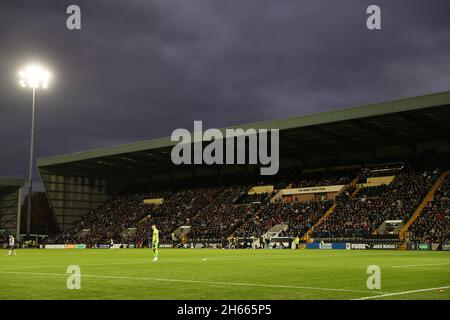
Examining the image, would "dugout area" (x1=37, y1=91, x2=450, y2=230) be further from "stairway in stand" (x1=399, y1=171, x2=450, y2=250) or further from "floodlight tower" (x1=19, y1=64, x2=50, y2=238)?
"floodlight tower" (x1=19, y1=64, x2=50, y2=238)

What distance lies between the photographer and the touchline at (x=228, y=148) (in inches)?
2625

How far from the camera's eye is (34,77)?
60.0 meters

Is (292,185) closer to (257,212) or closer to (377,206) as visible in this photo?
(257,212)

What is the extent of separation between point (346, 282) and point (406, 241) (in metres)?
38.5

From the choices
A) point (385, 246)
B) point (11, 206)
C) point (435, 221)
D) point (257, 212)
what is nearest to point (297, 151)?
point (257, 212)

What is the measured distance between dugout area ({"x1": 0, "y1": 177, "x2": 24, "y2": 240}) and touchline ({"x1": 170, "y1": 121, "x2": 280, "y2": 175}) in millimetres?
26638

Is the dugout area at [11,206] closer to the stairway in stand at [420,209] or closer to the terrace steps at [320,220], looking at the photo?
the terrace steps at [320,220]

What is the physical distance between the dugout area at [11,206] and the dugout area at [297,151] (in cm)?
474

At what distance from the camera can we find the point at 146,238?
7362 centimetres

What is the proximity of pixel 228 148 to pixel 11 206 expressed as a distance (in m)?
39.8

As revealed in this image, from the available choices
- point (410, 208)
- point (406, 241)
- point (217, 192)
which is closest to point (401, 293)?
point (406, 241)

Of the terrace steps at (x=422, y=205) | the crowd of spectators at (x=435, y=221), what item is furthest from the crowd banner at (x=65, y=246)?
the crowd of spectators at (x=435, y=221)

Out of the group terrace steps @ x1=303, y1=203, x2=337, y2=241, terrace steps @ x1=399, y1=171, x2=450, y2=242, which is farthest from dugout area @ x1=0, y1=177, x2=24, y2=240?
terrace steps @ x1=399, y1=171, x2=450, y2=242

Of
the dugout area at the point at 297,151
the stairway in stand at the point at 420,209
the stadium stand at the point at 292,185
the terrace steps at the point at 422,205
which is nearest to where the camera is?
the stairway in stand at the point at 420,209
